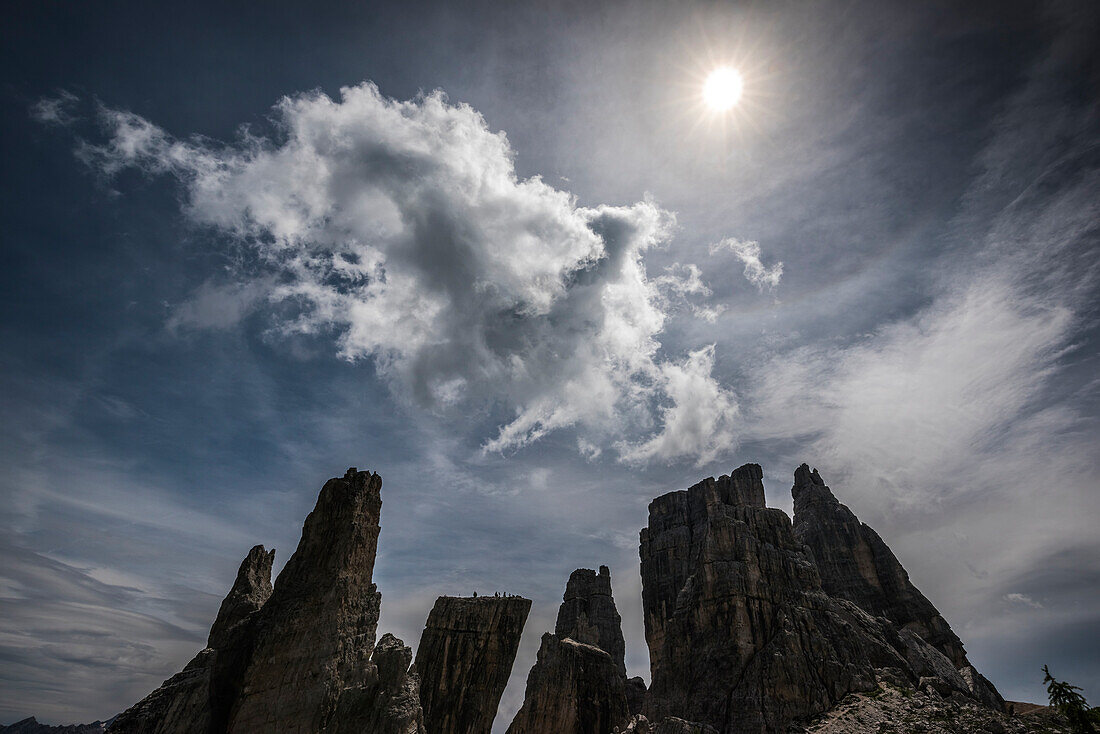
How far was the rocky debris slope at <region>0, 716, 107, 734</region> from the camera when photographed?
534 ft

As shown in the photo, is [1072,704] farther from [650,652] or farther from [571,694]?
[650,652]

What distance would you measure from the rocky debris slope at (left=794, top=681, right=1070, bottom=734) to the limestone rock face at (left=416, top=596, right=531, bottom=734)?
113ft

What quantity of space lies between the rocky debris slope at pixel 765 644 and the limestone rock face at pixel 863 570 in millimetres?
8764

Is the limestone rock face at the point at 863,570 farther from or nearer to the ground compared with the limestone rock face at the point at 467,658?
farther from the ground

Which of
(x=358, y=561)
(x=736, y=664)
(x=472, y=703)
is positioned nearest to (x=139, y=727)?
(x=358, y=561)

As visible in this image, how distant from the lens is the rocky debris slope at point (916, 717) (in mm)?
55062

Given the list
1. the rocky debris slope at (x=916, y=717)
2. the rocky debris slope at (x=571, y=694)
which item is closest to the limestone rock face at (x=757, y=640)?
the rocky debris slope at (x=916, y=717)

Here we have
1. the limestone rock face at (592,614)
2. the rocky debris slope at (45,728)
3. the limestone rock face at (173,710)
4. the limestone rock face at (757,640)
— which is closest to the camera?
the limestone rock face at (173,710)

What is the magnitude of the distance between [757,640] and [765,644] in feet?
4.11

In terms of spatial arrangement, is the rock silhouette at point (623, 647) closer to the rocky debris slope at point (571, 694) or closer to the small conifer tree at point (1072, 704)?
the rocky debris slope at point (571, 694)

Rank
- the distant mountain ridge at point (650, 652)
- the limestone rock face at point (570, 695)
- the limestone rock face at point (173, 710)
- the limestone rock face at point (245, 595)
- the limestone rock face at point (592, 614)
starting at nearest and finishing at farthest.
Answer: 1. the limestone rock face at point (173, 710)
2. the distant mountain ridge at point (650, 652)
3. the limestone rock face at point (245, 595)
4. the limestone rock face at point (570, 695)
5. the limestone rock face at point (592, 614)

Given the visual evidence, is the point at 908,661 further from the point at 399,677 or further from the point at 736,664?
the point at 399,677

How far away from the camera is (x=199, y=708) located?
37312 mm

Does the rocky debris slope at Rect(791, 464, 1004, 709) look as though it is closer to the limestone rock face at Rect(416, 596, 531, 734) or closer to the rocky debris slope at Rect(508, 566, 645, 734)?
the rocky debris slope at Rect(508, 566, 645, 734)
